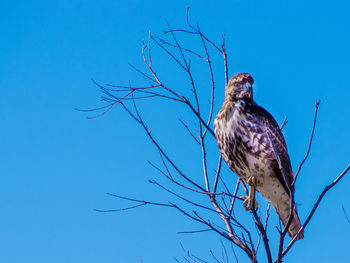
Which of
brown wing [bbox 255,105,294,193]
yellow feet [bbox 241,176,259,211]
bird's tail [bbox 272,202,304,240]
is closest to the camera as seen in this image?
yellow feet [bbox 241,176,259,211]

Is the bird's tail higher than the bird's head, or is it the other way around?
the bird's head

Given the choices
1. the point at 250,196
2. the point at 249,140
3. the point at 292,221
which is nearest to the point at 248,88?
the point at 249,140

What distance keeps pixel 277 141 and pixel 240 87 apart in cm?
64

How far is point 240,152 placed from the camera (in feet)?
15.1

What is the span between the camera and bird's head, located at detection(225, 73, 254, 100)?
4.77 meters

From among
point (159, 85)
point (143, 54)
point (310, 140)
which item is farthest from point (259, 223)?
point (143, 54)

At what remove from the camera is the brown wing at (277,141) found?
4.76 m

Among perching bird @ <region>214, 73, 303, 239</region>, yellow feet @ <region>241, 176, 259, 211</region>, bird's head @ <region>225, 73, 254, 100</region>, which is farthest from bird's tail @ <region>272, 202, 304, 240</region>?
bird's head @ <region>225, 73, 254, 100</region>

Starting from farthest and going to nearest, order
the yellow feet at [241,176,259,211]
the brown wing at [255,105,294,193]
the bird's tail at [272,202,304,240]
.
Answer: the bird's tail at [272,202,304,240] → the brown wing at [255,105,294,193] → the yellow feet at [241,176,259,211]

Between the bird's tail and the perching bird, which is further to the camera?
the bird's tail

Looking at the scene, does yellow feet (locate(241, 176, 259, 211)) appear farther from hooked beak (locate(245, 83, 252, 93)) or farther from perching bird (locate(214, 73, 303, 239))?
hooked beak (locate(245, 83, 252, 93))

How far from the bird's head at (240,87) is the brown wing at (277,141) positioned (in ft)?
0.57

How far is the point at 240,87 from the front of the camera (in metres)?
4.80

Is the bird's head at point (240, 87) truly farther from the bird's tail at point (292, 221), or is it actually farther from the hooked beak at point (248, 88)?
the bird's tail at point (292, 221)
